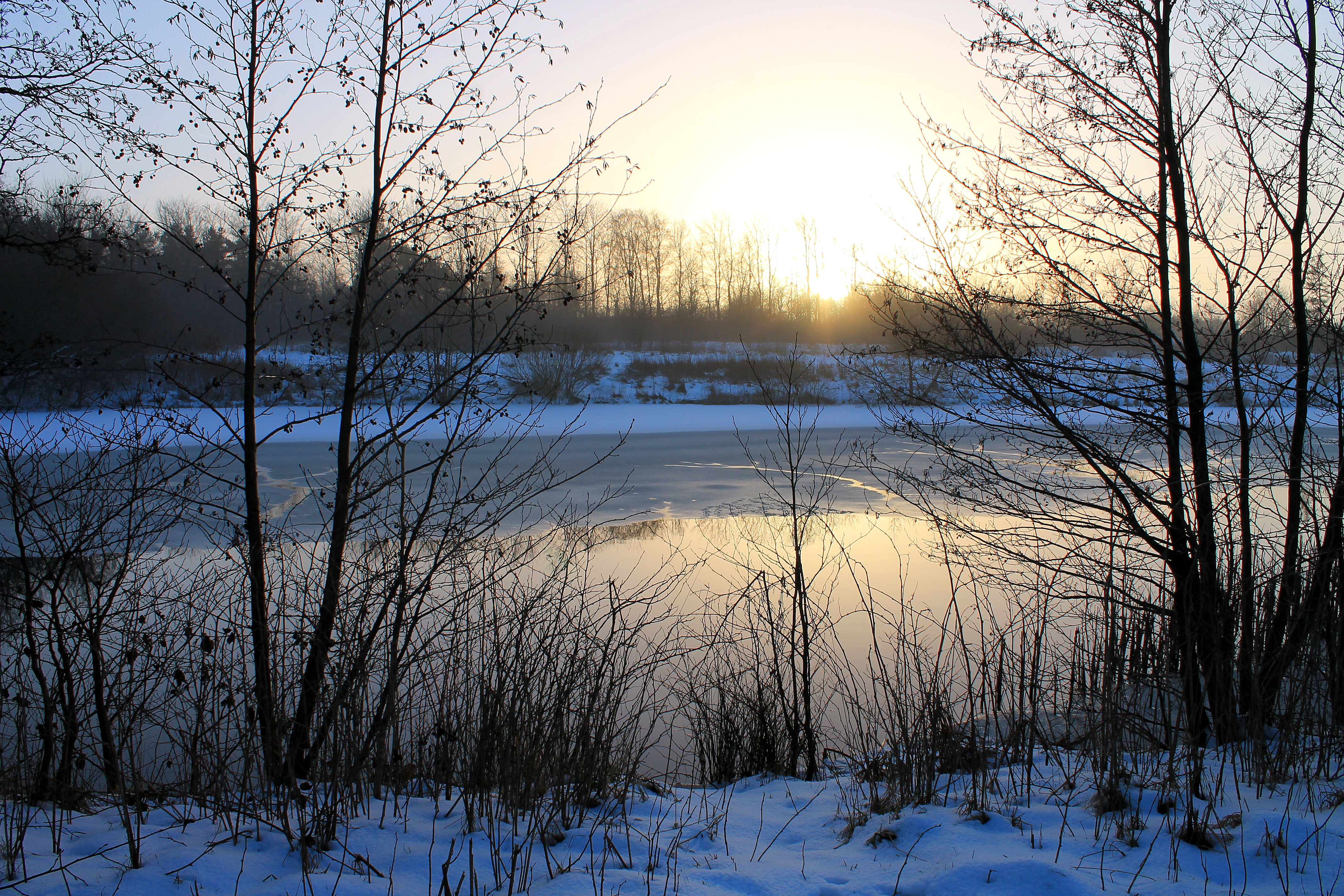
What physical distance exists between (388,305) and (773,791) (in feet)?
11.4

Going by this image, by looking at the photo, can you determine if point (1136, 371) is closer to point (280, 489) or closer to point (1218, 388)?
point (1218, 388)

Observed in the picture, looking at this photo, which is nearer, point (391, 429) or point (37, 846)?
point (37, 846)

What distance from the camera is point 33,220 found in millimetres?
5180

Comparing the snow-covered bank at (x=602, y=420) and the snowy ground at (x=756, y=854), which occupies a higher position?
the snow-covered bank at (x=602, y=420)

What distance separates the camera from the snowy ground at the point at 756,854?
9.32ft

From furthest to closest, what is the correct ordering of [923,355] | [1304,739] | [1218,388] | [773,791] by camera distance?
[923,355] < [1218,388] < [773,791] < [1304,739]

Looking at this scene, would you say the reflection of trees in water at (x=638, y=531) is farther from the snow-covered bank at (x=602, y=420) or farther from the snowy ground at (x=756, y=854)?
the snow-covered bank at (x=602, y=420)

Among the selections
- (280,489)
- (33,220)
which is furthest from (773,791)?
(280,489)

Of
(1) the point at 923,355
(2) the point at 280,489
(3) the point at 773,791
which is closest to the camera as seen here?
(3) the point at 773,791

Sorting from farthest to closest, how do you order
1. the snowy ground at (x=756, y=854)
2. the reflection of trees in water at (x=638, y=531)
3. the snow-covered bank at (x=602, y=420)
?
the snow-covered bank at (x=602, y=420) → the reflection of trees in water at (x=638, y=531) → the snowy ground at (x=756, y=854)

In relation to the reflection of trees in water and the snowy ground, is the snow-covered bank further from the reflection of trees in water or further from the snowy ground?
the snowy ground

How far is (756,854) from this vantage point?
134 inches

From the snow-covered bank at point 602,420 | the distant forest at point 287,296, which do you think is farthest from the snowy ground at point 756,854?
the snow-covered bank at point 602,420

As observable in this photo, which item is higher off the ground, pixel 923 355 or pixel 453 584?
pixel 923 355
